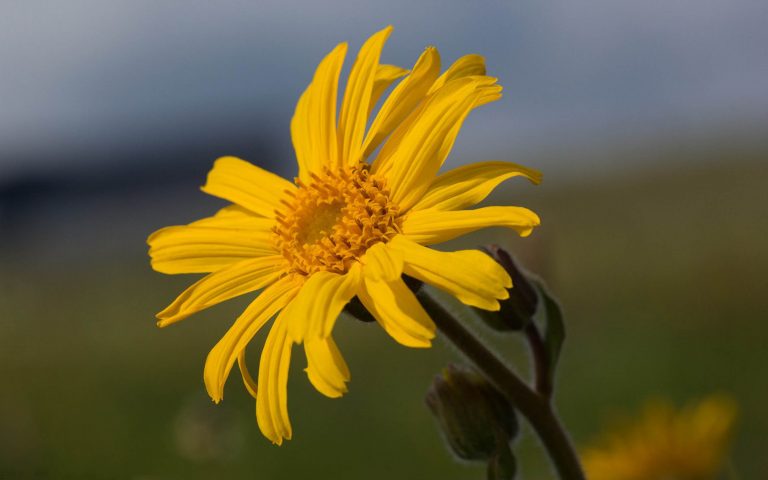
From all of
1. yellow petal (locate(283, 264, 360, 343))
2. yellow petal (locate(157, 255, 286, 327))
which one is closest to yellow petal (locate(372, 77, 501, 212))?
yellow petal (locate(283, 264, 360, 343))

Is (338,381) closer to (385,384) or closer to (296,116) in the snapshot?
(296,116)

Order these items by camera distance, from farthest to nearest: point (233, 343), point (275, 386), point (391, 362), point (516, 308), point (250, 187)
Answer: point (391, 362) < point (250, 187) < point (516, 308) < point (233, 343) < point (275, 386)

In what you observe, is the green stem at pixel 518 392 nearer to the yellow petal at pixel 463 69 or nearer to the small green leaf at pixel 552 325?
the small green leaf at pixel 552 325

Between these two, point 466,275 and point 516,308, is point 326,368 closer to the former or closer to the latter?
point 466,275

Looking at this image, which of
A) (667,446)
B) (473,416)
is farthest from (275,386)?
(667,446)

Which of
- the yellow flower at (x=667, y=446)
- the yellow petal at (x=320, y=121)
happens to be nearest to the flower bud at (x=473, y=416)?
the yellow petal at (x=320, y=121)
